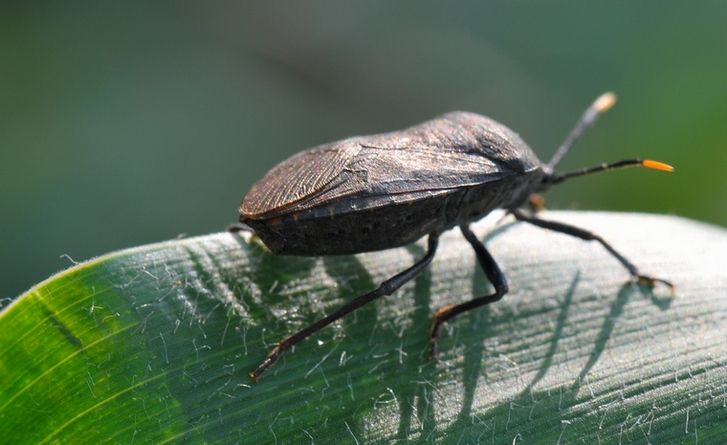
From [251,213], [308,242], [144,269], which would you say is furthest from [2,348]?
[308,242]

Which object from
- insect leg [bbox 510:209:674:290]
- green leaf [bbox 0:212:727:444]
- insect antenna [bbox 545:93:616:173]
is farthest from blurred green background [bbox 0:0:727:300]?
green leaf [bbox 0:212:727:444]

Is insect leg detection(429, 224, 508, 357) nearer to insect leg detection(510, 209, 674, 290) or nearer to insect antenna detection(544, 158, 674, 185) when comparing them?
insect leg detection(510, 209, 674, 290)

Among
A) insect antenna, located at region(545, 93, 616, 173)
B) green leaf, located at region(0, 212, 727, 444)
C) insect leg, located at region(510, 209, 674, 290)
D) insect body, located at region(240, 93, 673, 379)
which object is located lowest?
green leaf, located at region(0, 212, 727, 444)

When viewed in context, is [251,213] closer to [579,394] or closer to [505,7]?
[579,394]

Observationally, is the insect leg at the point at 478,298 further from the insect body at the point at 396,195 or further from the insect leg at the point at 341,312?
the insect leg at the point at 341,312

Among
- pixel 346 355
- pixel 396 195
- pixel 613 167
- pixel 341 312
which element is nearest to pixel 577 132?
pixel 613 167

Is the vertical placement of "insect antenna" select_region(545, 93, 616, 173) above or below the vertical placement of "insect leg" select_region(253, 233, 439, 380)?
above
